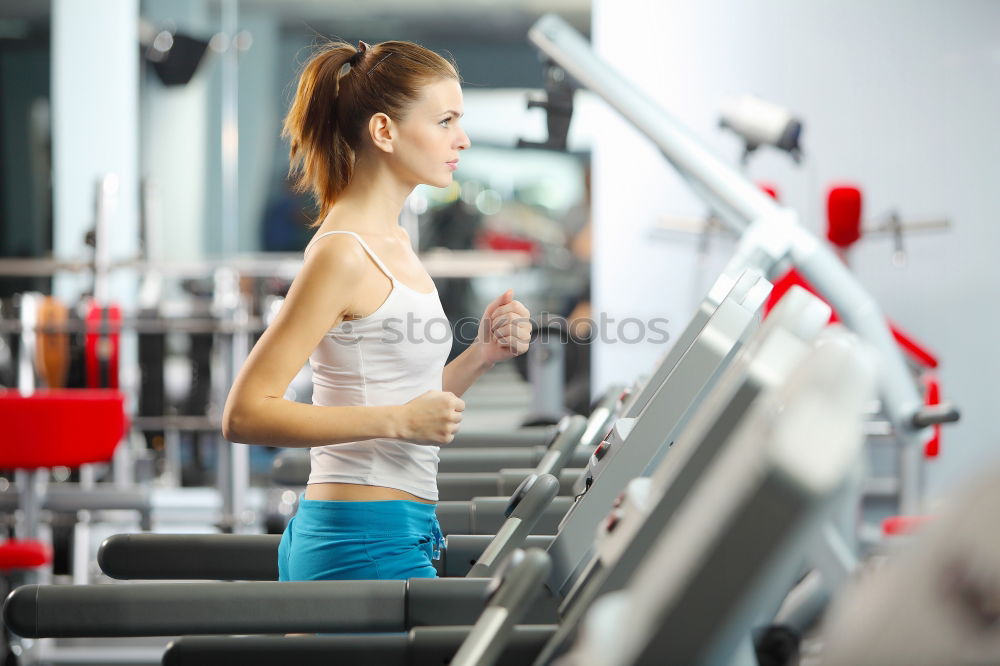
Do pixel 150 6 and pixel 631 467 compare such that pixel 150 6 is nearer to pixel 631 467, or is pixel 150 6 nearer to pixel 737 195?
pixel 737 195

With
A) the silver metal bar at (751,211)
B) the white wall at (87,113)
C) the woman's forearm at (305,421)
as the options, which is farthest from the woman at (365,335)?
the white wall at (87,113)

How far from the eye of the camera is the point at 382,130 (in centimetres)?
147

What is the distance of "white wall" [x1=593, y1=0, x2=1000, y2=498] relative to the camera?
4.83 meters

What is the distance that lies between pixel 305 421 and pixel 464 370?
1.21 ft

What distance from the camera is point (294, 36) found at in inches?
251

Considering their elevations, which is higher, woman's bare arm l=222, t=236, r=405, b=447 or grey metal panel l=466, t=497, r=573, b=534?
woman's bare arm l=222, t=236, r=405, b=447

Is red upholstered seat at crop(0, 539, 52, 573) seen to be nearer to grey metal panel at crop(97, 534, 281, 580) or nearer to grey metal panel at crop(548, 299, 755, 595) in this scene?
grey metal panel at crop(97, 534, 281, 580)

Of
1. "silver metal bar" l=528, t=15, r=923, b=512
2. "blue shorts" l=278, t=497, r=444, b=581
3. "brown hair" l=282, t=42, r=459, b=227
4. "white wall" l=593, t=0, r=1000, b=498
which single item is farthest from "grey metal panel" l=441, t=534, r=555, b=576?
Result: "white wall" l=593, t=0, r=1000, b=498

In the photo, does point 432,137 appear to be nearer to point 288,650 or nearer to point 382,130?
point 382,130

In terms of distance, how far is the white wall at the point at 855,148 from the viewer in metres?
4.83

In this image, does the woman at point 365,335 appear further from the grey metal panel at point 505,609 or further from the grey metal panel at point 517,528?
the grey metal panel at point 505,609

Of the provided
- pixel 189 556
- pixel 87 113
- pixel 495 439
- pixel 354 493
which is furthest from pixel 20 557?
pixel 87 113

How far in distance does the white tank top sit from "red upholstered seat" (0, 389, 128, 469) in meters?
2.00

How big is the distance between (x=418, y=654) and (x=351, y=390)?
0.38 m
